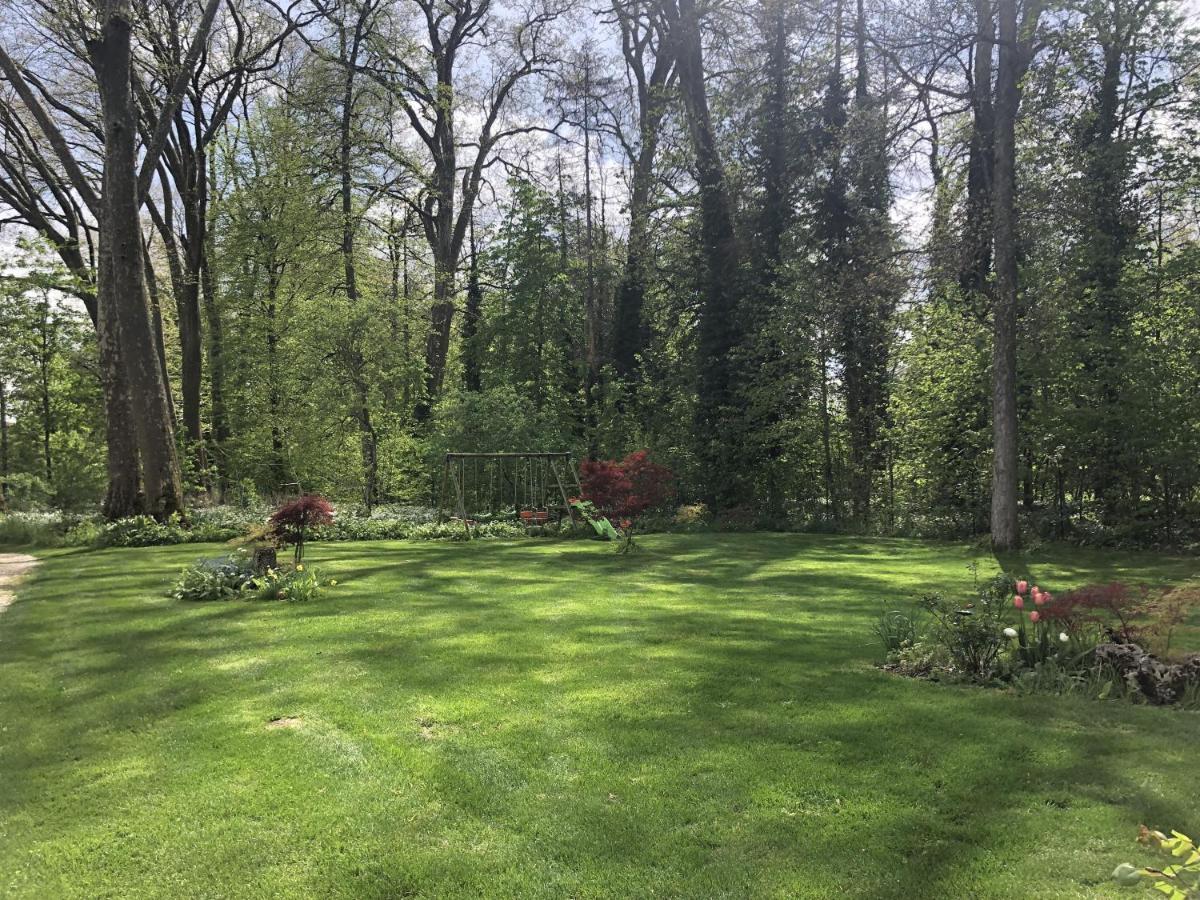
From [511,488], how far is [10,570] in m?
8.96

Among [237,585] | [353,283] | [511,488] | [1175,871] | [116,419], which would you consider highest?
[353,283]

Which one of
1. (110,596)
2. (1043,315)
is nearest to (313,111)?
(110,596)

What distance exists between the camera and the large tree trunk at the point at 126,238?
1196 cm

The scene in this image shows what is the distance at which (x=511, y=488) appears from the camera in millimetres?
16562

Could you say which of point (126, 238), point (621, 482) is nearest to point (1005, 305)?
point (621, 482)

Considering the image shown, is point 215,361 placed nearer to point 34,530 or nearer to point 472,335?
point 472,335

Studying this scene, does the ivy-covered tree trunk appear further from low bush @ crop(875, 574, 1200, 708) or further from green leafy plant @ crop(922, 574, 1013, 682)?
green leafy plant @ crop(922, 574, 1013, 682)

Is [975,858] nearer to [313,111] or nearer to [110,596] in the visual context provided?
[110,596]

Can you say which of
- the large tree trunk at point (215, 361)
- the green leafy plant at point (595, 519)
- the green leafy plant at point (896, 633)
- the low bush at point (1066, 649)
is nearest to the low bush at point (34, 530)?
the large tree trunk at point (215, 361)

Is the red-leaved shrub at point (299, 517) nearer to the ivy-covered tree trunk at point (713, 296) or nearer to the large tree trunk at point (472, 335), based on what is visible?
the ivy-covered tree trunk at point (713, 296)

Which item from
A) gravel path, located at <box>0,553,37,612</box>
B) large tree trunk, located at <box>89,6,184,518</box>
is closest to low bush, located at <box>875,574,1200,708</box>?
gravel path, located at <box>0,553,37,612</box>

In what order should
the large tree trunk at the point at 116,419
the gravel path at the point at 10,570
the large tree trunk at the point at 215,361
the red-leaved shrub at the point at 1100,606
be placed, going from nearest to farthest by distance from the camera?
the red-leaved shrub at the point at 1100,606
the gravel path at the point at 10,570
the large tree trunk at the point at 116,419
the large tree trunk at the point at 215,361

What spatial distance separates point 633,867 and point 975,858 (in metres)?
1.23

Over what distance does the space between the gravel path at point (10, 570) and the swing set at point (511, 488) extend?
6.53 metres
